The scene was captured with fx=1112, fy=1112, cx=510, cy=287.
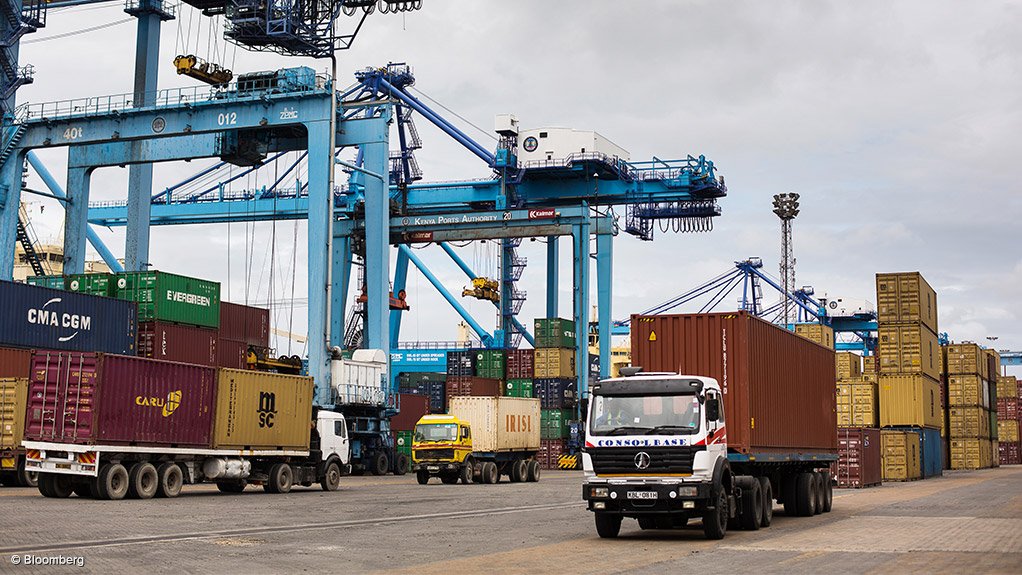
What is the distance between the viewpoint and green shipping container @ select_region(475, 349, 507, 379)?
220 feet

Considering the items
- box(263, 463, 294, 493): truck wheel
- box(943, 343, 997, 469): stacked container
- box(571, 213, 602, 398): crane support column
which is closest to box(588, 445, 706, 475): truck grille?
box(263, 463, 294, 493): truck wheel

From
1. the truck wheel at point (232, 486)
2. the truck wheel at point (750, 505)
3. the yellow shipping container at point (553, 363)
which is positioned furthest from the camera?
the yellow shipping container at point (553, 363)

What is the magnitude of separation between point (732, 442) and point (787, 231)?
87.3 m

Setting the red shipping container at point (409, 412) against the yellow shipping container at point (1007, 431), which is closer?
the red shipping container at point (409, 412)

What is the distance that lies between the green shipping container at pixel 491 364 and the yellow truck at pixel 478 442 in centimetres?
2316

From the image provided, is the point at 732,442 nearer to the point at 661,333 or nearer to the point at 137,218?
the point at 661,333

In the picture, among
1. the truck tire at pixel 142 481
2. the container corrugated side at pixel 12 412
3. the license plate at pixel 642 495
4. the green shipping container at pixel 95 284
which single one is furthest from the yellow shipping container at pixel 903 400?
the container corrugated side at pixel 12 412

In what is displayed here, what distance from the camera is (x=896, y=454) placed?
4503 cm

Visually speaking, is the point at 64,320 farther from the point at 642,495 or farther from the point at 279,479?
the point at 642,495

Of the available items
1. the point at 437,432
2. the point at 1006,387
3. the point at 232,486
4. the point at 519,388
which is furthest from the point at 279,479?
the point at 1006,387

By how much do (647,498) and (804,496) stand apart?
721 centimetres

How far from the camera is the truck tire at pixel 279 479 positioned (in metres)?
30.9

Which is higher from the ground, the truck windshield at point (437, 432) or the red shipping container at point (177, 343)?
the red shipping container at point (177, 343)

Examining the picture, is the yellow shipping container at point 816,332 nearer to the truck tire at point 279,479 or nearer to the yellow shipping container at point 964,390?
the yellow shipping container at point 964,390
